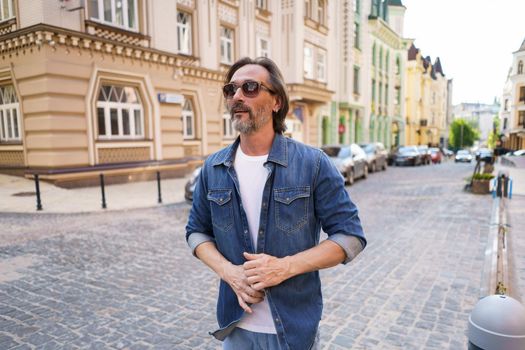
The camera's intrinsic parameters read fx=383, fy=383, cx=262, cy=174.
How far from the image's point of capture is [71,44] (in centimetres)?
1237

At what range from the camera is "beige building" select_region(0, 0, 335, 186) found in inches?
482

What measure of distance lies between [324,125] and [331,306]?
85.3 feet

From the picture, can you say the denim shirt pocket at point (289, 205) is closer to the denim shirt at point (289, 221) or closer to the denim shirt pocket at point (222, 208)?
the denim shirt at point (289, 221)

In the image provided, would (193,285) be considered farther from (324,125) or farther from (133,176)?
(324,125)

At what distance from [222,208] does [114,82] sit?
45.5 feet

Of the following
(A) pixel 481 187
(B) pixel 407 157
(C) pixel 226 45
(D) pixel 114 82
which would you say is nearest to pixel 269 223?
(A) pixel 481 187

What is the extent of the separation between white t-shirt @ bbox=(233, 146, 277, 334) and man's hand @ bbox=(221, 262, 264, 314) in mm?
86

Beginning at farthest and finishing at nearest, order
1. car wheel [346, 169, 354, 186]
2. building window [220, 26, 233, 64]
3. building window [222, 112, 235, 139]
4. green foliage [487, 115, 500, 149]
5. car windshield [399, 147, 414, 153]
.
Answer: green foliage [487, 115, 500, 149]
car windshield [399, 147, 414, 153]
building window [222, 112, 235, 139]
building window [220, 26, 233, 64]
car wheel [346, 169, 354, 186]

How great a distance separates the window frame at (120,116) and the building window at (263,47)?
9.20 metres

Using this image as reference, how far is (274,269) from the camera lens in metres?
1.61

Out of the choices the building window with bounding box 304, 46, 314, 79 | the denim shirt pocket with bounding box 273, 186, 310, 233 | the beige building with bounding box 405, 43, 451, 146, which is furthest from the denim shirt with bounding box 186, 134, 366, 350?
the beige building with bounding box 405, 43, 451, 146

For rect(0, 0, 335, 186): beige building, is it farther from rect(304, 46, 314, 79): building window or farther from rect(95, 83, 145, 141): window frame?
rect(304, 46, 314, 79): building window

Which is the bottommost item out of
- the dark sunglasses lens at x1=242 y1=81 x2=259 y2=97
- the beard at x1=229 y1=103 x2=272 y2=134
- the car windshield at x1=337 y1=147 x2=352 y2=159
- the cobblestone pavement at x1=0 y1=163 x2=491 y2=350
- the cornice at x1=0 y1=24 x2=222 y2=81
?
the cobblestone pavement at x1=0 y1=163 x2=491 y2=350

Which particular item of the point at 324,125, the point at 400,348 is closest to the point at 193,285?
the point at 400,348
